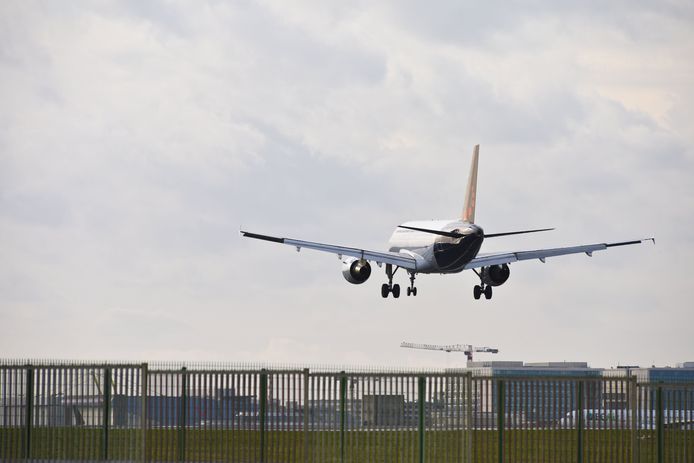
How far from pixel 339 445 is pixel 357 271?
77784 mm

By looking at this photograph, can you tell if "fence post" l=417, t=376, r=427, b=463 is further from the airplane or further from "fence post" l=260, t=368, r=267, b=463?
the airplane

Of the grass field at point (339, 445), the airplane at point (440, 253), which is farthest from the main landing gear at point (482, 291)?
the grass field at point (339, 445)

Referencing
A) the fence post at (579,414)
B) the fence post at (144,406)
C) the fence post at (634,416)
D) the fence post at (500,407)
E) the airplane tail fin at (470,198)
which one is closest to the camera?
the fence post at (500,407)

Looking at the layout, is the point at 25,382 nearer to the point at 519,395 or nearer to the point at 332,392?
the point at 332,392

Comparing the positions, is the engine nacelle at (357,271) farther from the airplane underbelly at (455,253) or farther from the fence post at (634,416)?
the fence post at (634,416)

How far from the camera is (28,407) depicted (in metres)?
42.3

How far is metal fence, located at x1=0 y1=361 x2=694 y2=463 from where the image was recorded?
39500mm

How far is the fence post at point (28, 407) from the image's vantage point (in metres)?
42.1

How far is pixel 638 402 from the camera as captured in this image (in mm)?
40281

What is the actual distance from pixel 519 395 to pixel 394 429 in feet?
13.5

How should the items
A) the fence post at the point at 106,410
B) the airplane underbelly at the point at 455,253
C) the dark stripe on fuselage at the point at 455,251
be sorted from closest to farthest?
the fence post at the point at 106,410
the dark stripe on fuselage at the point at 455,251
the airplane underbelly at the point at 455,253

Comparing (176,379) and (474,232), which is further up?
(474,232)

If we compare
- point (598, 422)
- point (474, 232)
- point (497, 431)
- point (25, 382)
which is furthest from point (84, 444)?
point (474, 232)

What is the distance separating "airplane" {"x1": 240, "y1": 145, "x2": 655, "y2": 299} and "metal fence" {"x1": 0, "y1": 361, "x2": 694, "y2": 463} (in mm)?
68155
